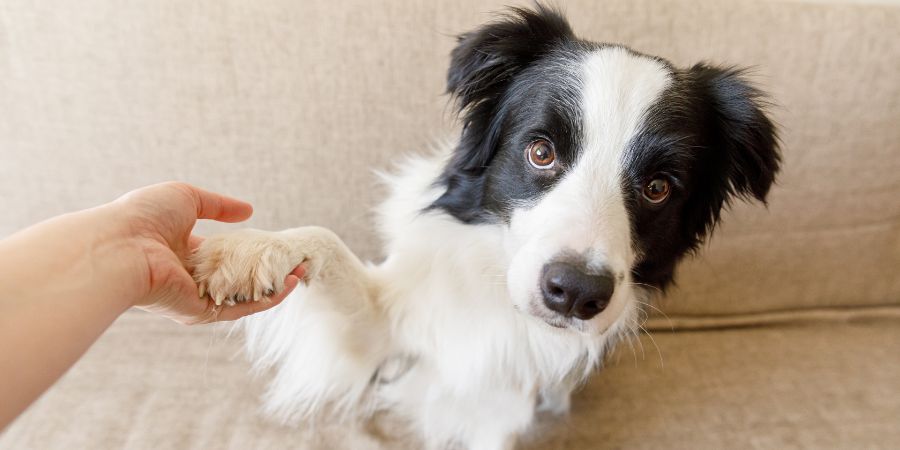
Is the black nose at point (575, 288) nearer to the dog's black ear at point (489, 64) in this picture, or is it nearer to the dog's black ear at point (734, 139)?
the dog's black ear at point (489, 64)

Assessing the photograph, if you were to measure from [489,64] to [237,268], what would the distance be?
0.80 meters

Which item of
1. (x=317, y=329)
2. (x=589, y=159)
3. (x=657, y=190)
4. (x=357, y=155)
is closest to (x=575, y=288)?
(x=589, y=159)

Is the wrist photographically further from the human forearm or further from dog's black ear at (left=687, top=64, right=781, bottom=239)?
dog's black ear at (left=687, top=64, right=781, bottom=239)

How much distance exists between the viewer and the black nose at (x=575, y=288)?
3.64 ft

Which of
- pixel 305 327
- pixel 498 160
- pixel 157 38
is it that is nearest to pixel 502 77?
pixel 498 160

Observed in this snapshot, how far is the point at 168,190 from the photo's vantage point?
1.18m

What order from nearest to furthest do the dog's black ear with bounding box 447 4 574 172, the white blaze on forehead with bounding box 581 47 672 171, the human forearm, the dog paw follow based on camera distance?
the human forearm < the dog paw < the white blaze on forehead with bounding box 581 47 672 171 < the dog's black ear with bounding box 447 4 574 172

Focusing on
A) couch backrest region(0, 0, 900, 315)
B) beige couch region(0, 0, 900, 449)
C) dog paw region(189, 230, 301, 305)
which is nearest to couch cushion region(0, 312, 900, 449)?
beige couch region(0, 0, 900, 449)

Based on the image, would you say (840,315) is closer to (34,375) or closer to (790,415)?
(790,415)

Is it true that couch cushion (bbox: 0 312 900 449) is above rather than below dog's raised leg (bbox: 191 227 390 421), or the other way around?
below

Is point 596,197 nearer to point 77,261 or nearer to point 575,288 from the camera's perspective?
point 575,288

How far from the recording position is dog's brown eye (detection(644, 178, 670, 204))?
4.53 feet

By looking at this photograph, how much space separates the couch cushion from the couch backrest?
40cm

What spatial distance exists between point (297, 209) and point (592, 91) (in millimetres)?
1144
